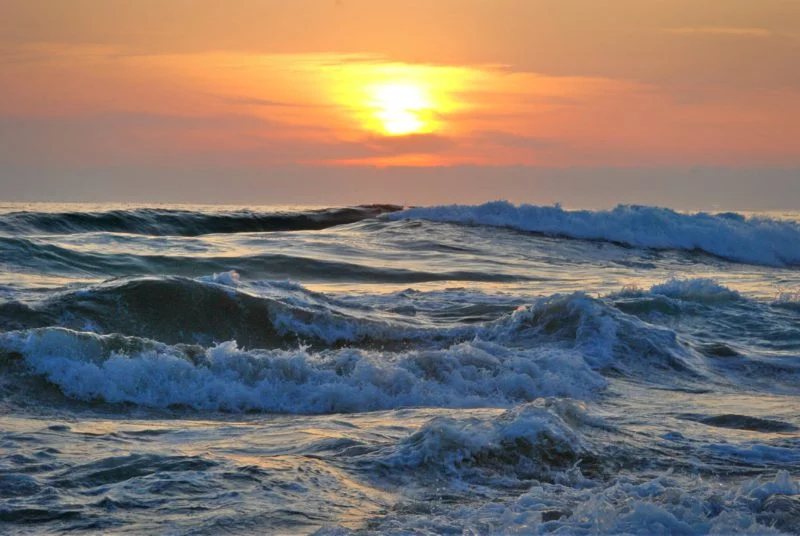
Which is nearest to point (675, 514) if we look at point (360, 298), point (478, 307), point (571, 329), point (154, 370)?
point (154, 370)

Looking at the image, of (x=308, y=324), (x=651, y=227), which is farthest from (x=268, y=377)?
(x=651, y=227)

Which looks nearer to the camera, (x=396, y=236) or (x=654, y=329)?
(x=654, y=329)

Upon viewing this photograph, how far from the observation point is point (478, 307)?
15031 mm

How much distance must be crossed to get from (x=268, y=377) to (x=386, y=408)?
1.22m

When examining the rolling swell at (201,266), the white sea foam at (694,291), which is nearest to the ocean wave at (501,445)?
the white sea foam at (694,291)

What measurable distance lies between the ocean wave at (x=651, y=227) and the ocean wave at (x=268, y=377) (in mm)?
23333

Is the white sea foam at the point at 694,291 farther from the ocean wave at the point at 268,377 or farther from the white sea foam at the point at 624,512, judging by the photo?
the white sea foam at the point at 624,512

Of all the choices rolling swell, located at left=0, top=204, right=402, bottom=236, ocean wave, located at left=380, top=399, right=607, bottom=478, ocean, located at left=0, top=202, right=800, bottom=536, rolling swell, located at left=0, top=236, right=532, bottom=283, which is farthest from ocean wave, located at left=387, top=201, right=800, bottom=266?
ocean wave, located at left=380, top=399, right=607, bottom=478

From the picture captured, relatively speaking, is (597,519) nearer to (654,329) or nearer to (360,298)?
(654,329)

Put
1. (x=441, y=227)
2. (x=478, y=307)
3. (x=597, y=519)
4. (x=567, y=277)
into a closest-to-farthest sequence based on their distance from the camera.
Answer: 1. (x=597, y=519)
2. (x=478, y=307)
3. (x=567, y=277)
4. (x=441, y=227)

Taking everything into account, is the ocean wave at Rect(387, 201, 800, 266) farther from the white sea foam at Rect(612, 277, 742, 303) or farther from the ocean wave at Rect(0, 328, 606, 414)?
the ocean wave at Rect(0, 328, 606, 414)

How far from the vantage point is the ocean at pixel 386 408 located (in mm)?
5082

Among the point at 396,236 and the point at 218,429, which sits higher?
the point at 396,236

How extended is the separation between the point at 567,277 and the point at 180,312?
461 inches
